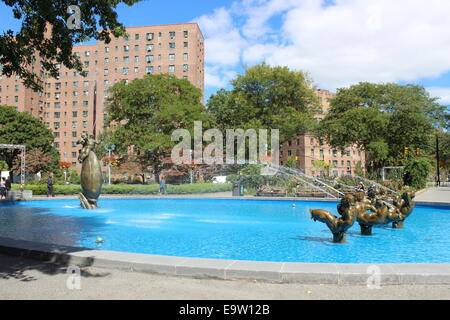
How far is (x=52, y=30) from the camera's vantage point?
11516 millimetres

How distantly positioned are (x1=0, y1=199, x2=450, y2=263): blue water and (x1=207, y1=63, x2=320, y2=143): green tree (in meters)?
28.4

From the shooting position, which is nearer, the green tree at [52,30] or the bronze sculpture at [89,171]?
the green tree at [52,30]

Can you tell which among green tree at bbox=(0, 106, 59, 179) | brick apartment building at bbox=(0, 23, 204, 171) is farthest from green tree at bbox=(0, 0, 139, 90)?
brick apartment building at bbox=(0, 23, 204, 171)

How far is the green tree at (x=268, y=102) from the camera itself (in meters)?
43.8

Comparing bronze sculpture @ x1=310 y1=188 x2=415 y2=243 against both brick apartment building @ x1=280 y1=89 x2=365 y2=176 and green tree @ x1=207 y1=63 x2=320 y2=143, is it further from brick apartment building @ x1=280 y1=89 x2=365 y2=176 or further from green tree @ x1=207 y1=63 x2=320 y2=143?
brick apartment building @ x1=280 y1=89 x2=365 y2=176

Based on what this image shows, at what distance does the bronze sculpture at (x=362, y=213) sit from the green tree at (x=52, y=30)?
8589 mm

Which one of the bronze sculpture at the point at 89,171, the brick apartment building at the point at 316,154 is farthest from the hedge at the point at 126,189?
the brick apartment building at the point at 316,154

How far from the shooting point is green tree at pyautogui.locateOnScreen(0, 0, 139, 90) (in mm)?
10859

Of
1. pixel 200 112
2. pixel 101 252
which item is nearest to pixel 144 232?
pixel 101 252

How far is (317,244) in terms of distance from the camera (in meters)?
9.35

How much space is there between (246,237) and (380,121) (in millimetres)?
Answer: 35415

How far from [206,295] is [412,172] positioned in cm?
3005

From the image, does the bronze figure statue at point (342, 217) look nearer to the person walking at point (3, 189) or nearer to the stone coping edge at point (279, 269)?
the stone coping edge at point (279, 269)
